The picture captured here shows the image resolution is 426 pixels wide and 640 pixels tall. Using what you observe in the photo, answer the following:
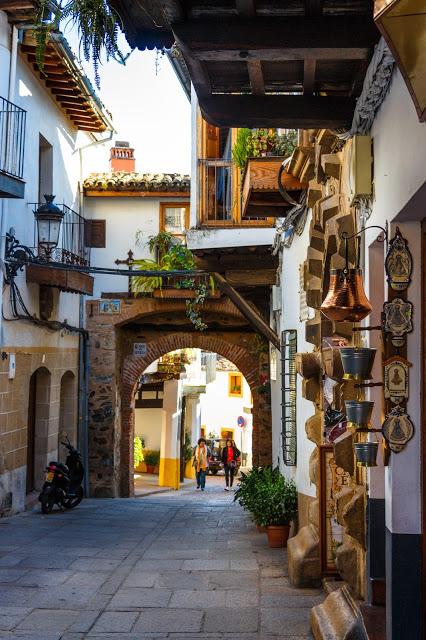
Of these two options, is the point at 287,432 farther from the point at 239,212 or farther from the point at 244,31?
the point at 244,31

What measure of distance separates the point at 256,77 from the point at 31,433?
10.5 m

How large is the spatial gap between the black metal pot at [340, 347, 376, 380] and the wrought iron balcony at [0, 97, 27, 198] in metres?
6.54

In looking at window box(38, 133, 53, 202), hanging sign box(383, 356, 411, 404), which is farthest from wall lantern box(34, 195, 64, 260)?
hanging sign box(383, 356, 411, 404)

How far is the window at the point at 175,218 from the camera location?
17625 millimetres

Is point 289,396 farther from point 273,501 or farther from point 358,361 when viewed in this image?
point 358,361

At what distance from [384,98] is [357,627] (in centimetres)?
280

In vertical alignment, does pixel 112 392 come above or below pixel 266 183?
below

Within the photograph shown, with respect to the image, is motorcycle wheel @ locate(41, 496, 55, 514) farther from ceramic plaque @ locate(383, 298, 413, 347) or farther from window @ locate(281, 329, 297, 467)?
ceramic plaque @ locate(383, 298, 413, 347)

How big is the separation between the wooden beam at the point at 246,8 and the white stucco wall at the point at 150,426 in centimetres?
2335

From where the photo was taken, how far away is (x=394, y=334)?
4641 millimetres

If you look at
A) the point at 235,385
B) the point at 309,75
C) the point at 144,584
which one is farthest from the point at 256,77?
the point at 235,385

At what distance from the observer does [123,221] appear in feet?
57.7

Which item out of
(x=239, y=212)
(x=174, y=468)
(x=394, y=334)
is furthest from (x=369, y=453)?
(x=174, y=468)

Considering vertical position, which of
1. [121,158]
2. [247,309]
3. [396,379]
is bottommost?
[396,379]
